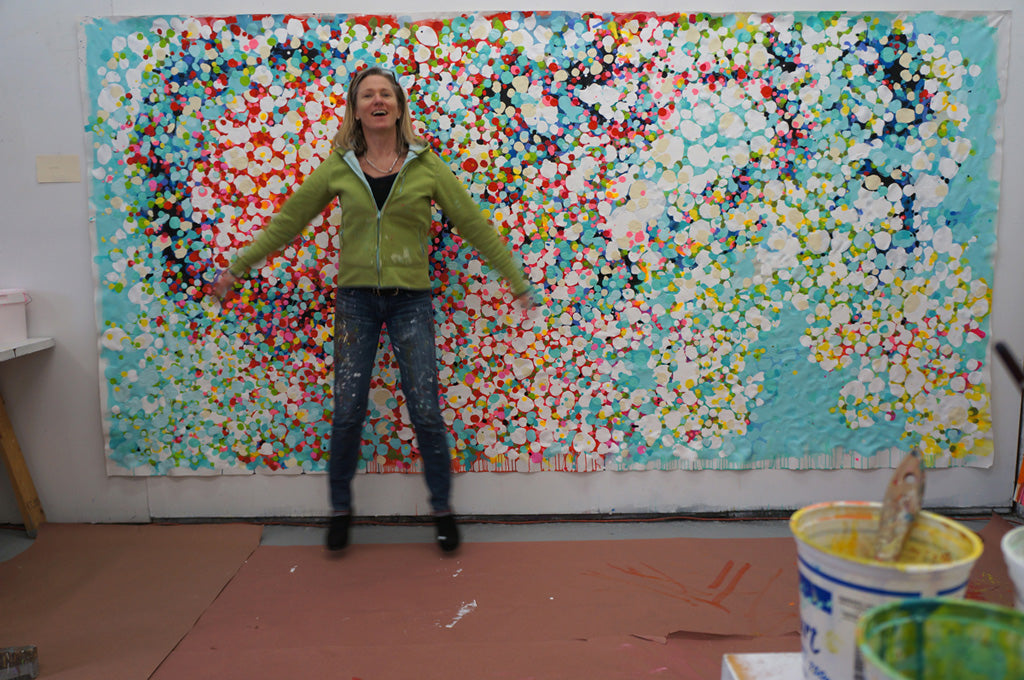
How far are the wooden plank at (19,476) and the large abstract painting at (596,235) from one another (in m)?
0.33

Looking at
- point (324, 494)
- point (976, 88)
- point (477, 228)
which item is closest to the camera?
point (477, 228)

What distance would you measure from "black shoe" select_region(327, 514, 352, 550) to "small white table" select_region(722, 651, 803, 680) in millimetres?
1589

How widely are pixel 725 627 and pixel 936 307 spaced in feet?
4.77

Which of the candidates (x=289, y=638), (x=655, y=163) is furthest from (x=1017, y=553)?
(x=655, y=163)

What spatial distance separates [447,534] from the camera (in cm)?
226

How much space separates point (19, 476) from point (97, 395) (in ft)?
1.25

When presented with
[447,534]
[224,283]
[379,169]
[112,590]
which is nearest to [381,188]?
[379,169]

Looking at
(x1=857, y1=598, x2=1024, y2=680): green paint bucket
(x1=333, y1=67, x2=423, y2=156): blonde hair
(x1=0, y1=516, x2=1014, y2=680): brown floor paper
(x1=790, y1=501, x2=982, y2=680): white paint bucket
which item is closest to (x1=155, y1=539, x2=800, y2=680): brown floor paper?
(x1=0, y1=516, x2=1014, y2=680): brown floor paper

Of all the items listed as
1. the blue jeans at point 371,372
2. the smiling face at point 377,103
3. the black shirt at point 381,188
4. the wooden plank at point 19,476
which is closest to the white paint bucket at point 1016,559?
the blue jeans at point 371,372

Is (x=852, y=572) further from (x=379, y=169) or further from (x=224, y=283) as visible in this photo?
(x=224, y=283)

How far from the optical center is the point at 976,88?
7.77ft

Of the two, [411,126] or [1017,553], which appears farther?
[411,126]

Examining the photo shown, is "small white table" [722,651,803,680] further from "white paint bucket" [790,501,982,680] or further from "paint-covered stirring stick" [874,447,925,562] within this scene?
"paint-covered stirring stick" [874,447,925,562]

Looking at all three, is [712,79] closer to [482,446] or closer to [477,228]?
[477,228]
